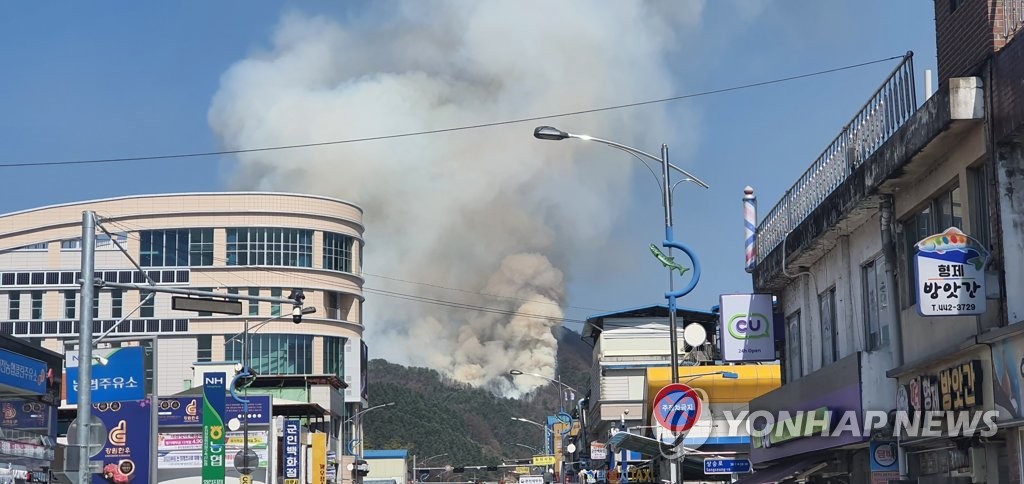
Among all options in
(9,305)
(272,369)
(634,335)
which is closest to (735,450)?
(634,335)

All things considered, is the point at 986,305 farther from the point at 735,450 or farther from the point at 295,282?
the point at 295,282

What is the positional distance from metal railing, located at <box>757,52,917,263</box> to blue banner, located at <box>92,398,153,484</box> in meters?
39.0

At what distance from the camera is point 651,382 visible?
166ft

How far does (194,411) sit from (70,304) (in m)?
51.1

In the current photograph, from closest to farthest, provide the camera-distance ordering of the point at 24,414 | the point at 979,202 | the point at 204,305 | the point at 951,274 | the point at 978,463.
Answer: the point at 951,274, the point at 979,202, the point at 978,463, the point at 204,305, the point at 24,414

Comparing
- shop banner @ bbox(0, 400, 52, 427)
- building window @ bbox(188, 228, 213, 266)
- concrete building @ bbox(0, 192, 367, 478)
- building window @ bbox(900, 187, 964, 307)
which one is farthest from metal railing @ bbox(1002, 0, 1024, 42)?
building window @ bbox(188, 228, 213, 266)

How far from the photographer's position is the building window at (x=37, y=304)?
112438 millimetres

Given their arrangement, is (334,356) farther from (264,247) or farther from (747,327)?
(747,327)

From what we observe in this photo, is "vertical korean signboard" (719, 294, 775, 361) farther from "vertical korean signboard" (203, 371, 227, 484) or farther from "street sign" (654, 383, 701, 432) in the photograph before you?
"vertical korean signboard" (203, 371, 227, 484)

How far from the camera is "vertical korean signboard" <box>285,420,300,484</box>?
70.1 m

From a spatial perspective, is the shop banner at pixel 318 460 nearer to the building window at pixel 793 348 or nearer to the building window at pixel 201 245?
the building window at pixel 201 245

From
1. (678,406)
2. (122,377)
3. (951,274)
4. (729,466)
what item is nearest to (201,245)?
(122,377)

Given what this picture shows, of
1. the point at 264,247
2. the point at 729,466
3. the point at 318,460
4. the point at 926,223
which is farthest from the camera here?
the point at 264,247

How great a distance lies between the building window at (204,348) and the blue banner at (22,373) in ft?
267
